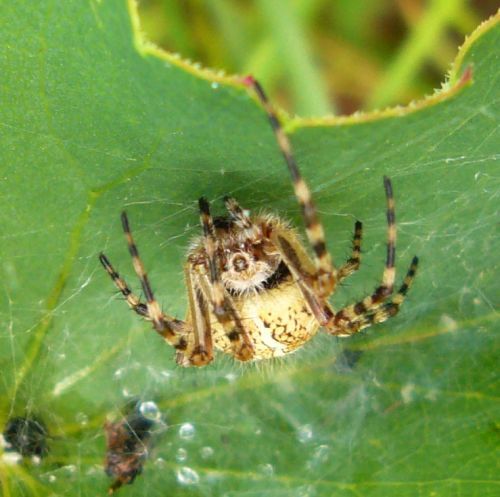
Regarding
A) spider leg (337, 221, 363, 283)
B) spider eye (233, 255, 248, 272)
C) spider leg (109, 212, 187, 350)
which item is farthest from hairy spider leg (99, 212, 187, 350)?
spider leg (337, 221, 363, 283)

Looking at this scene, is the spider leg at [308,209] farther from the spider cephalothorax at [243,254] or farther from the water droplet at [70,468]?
the water droplet at [70,468]

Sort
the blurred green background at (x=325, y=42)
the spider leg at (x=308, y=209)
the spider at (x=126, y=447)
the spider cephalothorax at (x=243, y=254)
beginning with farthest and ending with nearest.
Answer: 1. the blurred green background at (x=325, y=42)
2. the spider at (x=126, y=447)
3. the spider cephalothorax at (x=243, y=254)
4. the spider leg at (x=308, y=209)

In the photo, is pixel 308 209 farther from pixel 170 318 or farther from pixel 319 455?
pixel 319 455

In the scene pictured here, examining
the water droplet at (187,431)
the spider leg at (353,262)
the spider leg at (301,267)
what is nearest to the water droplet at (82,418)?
the water droplet at (187,431)

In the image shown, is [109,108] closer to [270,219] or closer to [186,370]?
[270,219]

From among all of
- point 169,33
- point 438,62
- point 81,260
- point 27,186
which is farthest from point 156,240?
point 438,62

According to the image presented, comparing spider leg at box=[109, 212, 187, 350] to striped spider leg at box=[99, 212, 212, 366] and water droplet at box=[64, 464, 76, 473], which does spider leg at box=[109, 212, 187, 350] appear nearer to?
striped spider leg at box=[99, 212, 212, 366]
